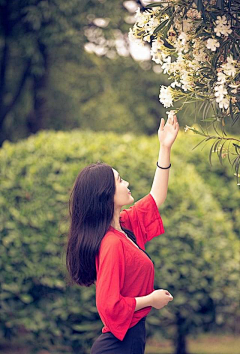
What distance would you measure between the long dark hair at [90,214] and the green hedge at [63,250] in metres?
2.21

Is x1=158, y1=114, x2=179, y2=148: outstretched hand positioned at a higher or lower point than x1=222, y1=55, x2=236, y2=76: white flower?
lower

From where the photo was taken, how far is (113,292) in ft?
7.53

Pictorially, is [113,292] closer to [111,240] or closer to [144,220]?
[111,240]

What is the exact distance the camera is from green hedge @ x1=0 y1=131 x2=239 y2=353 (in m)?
4.84

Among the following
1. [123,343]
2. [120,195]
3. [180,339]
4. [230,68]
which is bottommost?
[180,339]

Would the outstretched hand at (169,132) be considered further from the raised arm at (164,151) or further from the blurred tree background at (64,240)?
the blurred tree background at (64,240)

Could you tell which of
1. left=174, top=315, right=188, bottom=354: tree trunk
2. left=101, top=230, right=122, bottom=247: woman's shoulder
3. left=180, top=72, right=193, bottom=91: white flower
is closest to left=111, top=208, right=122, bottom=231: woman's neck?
left=101, top=230, right=122, bottom=247: woman's shoulder

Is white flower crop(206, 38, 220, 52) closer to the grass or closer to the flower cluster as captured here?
the flower cluster

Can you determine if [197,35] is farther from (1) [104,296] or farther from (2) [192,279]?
(2) [192,279]

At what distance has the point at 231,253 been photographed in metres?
5.41

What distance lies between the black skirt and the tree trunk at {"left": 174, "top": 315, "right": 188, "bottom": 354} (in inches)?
109

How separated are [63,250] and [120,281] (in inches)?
95.3

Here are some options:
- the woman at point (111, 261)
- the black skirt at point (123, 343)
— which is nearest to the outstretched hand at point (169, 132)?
the woman at point (111, 261)

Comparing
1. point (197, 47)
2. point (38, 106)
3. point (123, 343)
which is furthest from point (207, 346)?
point (38, 106)
